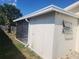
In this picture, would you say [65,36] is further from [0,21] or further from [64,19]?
[0,21]

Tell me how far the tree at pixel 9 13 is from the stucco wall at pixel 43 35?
1806 centimetres

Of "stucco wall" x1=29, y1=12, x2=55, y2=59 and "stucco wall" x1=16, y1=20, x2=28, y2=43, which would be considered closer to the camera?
"stucco wall" x1=29, y1=12, x2=55, y2=59

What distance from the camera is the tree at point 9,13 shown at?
2770cm

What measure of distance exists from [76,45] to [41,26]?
2761 millimetres

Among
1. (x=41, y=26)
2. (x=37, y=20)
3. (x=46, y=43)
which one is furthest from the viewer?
(x=37, y=20)

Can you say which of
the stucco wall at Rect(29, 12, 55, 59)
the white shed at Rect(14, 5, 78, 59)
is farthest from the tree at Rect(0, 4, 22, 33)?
the white shed at Rect(14, 5, 78, 59)

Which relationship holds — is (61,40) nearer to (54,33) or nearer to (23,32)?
(54,33)

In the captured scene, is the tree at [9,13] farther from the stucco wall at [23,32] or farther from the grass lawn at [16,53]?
the grass lawn at [16,53]

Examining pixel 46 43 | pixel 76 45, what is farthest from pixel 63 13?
pixel 76 45

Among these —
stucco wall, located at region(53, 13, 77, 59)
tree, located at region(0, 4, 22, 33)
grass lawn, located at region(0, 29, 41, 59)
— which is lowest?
grass lawn, located at region(0, 29, 41, 59)

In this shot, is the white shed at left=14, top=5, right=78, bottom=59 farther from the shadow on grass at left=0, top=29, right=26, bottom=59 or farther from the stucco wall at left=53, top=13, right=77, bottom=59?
the shadow on grass at left=0, top=29, right=26, bottom=59

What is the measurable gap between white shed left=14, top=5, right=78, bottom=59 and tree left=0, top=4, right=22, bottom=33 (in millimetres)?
18990

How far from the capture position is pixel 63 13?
25.7 ft

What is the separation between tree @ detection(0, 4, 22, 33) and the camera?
27703mm
